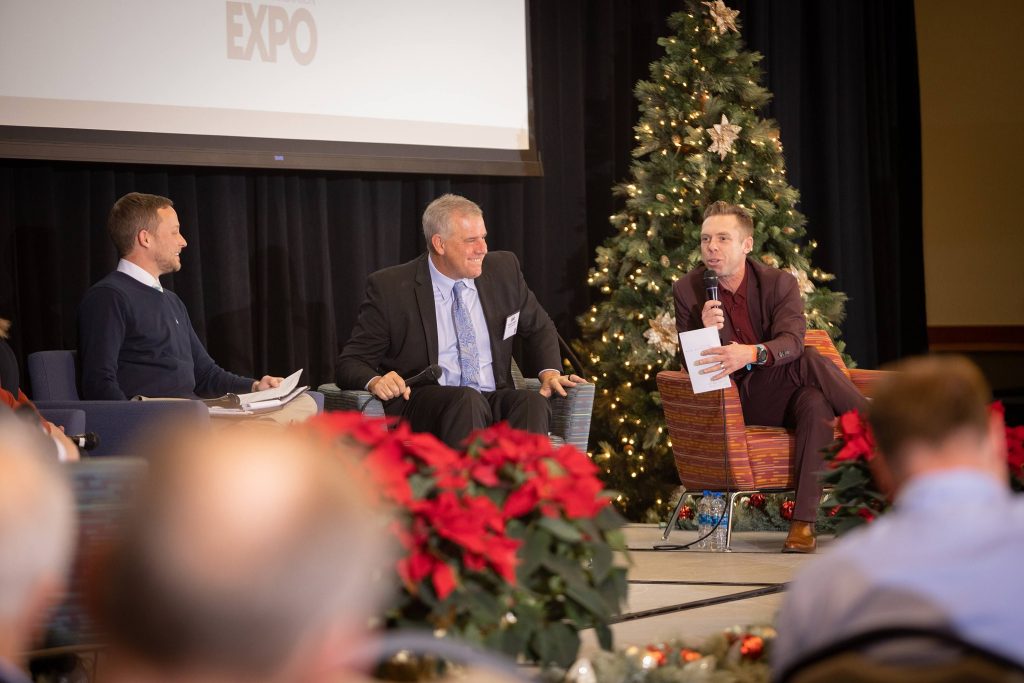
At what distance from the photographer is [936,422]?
1184mm

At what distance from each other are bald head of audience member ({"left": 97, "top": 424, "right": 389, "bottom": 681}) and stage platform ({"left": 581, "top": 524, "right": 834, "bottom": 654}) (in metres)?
1.84

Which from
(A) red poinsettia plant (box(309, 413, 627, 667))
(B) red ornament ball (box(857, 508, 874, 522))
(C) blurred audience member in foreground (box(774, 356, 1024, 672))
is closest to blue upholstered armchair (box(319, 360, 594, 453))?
(B) red ornament ball (box(857, 508, 874, 522))

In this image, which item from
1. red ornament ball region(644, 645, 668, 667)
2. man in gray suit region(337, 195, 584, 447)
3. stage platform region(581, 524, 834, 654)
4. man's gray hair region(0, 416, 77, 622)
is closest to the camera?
man's gray hair region(0, 416, 77, 622)

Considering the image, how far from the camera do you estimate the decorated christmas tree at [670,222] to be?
19.0 feet

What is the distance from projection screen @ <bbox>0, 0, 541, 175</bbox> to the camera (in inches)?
180

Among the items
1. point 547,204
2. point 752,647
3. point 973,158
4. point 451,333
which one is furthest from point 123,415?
point 973,158

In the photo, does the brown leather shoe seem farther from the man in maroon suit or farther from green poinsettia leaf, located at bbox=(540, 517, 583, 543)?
green poinsettia leaf, located at bbox=(540, 517, 583, 543)

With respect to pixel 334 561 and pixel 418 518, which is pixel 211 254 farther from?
pixel 334 561

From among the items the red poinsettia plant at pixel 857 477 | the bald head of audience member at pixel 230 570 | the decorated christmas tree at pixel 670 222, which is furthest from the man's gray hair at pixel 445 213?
the bald head of audience member at pixel 230 570

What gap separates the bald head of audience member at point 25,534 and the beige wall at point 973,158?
787 centimetres

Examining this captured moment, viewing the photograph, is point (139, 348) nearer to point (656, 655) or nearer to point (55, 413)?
point (55, 413)

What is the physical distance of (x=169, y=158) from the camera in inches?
191

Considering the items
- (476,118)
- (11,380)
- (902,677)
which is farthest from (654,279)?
(902,677)

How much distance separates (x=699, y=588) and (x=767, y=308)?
4.62 ft
